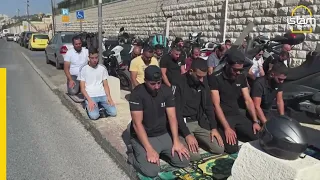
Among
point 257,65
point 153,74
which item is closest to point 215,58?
point 257,65

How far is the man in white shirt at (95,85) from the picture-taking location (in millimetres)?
6105

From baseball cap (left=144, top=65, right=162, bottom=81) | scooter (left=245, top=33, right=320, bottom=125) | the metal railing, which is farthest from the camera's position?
the metal railing

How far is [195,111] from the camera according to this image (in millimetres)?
4703

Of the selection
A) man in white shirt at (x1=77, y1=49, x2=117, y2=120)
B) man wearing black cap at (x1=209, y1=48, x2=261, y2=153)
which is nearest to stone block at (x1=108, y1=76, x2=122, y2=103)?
man in white shirt at (x1=77, y1=49, x2=117, y2=120)

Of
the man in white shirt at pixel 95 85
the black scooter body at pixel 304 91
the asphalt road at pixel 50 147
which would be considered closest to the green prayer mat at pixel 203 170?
the asphalt road at pixel 50 147

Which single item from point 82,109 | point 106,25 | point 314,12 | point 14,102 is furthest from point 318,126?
point 106,25

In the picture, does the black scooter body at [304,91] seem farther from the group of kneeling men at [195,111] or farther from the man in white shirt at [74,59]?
the man in white shirt at [74,59]

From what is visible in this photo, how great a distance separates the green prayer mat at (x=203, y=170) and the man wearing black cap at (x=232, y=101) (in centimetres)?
30

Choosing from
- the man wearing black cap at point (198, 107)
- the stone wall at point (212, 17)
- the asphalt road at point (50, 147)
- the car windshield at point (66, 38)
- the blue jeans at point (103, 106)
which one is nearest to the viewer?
the asphalt road at point (50, 147)

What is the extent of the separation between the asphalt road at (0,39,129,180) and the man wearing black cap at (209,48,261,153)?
1576mm

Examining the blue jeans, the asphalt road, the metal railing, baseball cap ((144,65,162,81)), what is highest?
the metal railing

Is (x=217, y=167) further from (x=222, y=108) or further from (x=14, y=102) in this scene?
(x=14, y=102)

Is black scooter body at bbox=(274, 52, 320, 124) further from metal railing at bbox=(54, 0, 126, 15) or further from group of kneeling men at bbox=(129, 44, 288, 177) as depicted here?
metal railing at bbox=(54, 0, 126, 15)

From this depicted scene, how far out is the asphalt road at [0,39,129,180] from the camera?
13.2 ft
